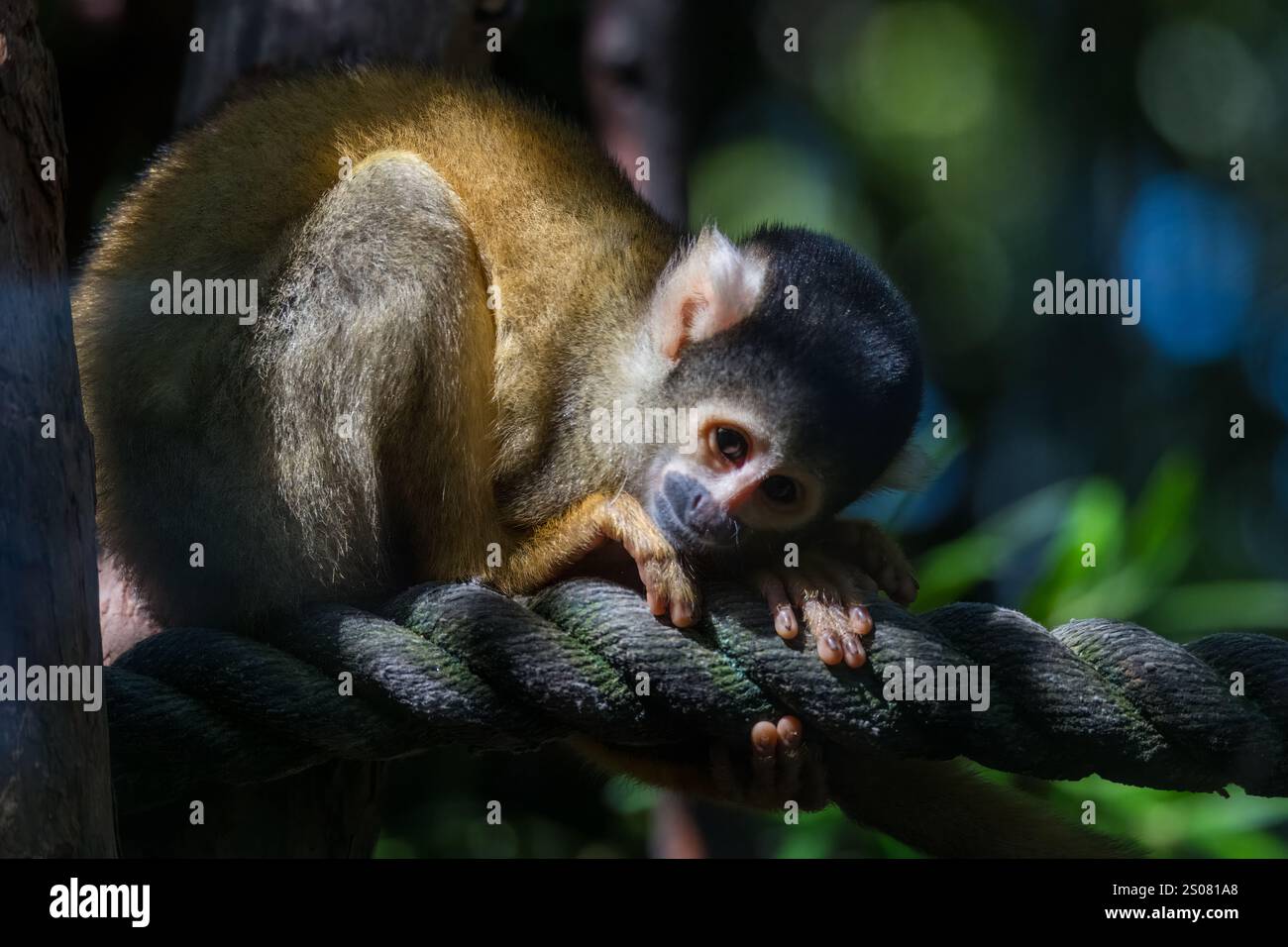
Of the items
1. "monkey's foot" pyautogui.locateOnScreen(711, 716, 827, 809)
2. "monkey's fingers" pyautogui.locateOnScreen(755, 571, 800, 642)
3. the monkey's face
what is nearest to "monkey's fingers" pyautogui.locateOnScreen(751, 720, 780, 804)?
"monkey's foot" pyautogui.locateOnScreen(711, 716, 827, 809)

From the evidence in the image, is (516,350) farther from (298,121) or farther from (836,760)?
(836,760)

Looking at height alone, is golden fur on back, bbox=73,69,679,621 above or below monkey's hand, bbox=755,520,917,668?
above

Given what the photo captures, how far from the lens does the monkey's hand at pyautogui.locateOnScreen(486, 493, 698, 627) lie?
3006 mm

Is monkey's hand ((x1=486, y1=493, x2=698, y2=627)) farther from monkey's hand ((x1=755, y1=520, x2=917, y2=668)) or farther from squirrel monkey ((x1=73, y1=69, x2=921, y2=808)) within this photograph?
monkey's hand ((x1=755, y1=520, x2=917, y2=668))

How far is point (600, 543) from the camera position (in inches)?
133

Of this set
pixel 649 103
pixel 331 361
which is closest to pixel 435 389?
pixel 331 361

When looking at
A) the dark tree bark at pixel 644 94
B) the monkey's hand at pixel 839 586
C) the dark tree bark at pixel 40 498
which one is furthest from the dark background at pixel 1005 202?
the dark tree bark at pixel 40 498

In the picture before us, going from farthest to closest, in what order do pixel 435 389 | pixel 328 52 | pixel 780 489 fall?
pixel 328 52
pixel 780 489
pixel 435 389

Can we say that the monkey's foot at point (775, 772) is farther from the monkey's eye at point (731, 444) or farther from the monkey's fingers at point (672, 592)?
the monkey's eye at point (731, 444)

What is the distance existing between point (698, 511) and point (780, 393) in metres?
0.39

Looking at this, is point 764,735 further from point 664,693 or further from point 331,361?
point 331,361

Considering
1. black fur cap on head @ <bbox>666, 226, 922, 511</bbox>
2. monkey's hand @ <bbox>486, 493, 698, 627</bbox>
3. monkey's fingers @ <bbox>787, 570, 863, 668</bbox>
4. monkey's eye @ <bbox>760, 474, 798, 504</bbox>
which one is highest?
black fur cap on head @ <bbox>666, 226, 922, 511</bbox>
